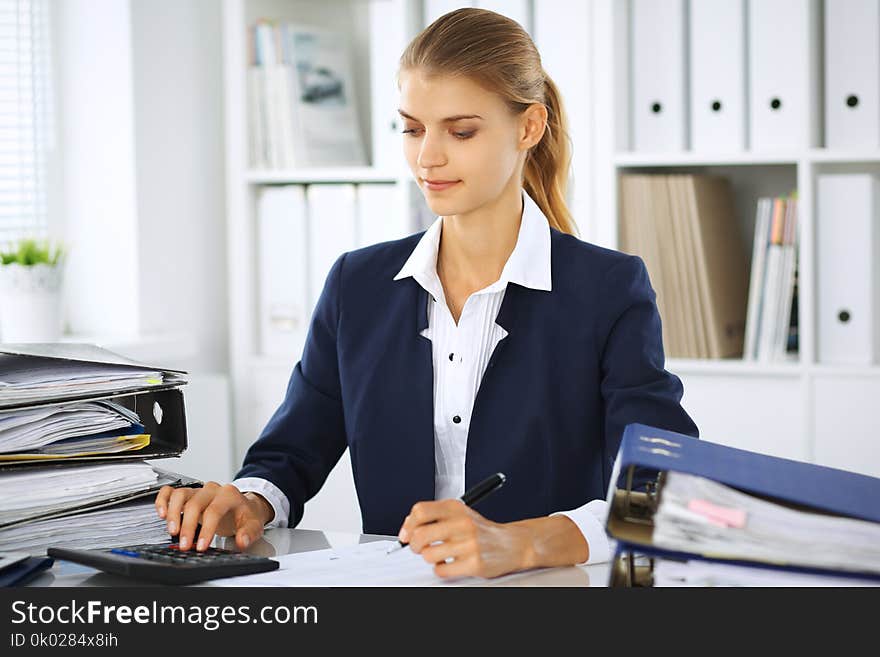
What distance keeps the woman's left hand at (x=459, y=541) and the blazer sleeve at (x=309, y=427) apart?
0.41 metres

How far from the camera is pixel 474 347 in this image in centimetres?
146

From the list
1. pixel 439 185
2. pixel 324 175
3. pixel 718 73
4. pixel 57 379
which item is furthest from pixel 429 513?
pixel 324 175

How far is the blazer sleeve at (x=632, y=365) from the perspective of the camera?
132cm

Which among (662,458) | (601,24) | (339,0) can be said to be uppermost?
(339,0)

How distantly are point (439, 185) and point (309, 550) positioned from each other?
19.2 inches

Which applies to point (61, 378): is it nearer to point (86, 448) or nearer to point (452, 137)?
point (86, 448)

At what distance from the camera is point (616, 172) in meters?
2.50

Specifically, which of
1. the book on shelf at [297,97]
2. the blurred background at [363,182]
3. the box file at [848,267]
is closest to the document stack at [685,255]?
the blurred background at [363,182]

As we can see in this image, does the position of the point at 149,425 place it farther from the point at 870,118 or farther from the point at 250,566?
the point at 870,118

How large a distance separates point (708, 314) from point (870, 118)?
0.52 meters

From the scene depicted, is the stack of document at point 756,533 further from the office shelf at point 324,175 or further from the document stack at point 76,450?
the office shelf at point 324,175

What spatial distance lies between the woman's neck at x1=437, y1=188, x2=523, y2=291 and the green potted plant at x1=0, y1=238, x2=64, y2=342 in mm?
1149

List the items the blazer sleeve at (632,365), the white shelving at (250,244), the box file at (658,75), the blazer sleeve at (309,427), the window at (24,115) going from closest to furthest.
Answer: the blazer sleeve at (632,365) < the blazer sleeve at (309,427) < the box file at (658,75) < the window at (24,115) < the white shelving at (250,244)

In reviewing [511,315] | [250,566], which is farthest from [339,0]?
[250,566]
